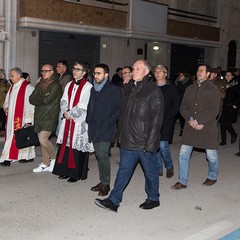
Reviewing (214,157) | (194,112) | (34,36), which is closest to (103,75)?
(194,112)

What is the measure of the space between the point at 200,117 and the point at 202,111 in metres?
0.09

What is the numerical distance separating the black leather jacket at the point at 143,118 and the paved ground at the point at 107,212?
0.93 m

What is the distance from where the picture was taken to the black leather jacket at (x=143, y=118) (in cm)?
605

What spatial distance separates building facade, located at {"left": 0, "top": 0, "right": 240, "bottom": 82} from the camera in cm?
1498

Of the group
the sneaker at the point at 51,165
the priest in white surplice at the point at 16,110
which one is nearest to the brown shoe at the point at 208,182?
the sneaker at the point at 51,165

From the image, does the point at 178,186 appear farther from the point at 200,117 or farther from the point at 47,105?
the point at 47,105

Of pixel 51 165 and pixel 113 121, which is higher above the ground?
pixel 113 121

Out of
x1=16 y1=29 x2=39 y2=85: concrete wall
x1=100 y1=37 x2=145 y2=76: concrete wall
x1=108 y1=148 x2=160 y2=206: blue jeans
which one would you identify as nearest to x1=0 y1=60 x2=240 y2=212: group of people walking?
x1=108 y1=148 x2=160 y2=206: blue jeans

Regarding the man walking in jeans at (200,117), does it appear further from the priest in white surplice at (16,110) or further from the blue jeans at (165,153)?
the priest in white surplice at (16,110)

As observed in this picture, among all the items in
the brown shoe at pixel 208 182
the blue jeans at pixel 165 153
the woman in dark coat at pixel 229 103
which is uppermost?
the woman in dark coat at pixel 229 103

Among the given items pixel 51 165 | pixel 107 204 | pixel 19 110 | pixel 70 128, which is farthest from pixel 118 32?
pixel 107 204

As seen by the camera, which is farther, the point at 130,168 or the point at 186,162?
the point at 186,162

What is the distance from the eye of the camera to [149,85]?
6.16 meters

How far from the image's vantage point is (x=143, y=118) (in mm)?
6059
